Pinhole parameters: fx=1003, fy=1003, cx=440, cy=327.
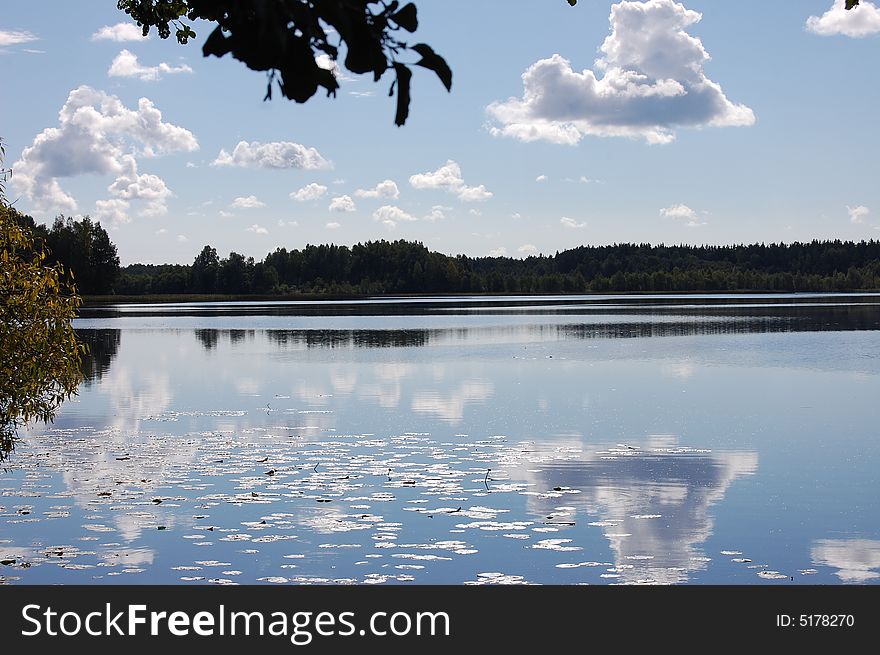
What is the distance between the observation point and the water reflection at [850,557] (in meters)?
13.0

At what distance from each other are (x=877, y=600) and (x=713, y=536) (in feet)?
10.6

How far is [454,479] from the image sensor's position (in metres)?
19.1

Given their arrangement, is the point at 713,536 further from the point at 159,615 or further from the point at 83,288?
the point at 83,288

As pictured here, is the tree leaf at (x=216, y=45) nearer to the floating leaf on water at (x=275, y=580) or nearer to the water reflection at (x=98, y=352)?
the floating leaf on water at (x=275, y=580)

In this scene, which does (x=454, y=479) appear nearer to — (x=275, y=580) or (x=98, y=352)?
(x=275, y=580)

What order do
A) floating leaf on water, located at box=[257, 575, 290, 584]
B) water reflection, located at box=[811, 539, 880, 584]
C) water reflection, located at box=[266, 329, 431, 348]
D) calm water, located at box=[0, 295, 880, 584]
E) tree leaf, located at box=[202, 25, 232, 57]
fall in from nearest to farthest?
1. tree leaf, located at box=[202, 25, 232, 57]
2. floating leaf on water, located at box=[257, 575, 290, 584]
3. water reflection, located at box=[811, 539, 880, 584]
4. calm water, located at box=[0, 295, 880, 584]
5. water reflection, located at box=[266, 329, 431, 348]

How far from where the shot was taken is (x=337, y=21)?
16.2ft

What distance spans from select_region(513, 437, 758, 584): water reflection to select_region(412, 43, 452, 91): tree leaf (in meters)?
8.86

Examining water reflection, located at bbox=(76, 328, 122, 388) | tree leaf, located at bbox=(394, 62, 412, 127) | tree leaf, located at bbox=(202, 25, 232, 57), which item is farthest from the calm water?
tree leaf, located at bbox=(202, 25, 232, 57)

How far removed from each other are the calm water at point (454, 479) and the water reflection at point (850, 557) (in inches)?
2.0

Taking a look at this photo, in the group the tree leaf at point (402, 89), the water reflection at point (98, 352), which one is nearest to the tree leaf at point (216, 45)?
the tree leaf at point (402, 89)

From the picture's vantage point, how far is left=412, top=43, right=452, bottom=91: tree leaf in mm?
5148

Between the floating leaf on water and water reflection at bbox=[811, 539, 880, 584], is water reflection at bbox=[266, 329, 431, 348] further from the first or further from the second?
the floating leaf on water

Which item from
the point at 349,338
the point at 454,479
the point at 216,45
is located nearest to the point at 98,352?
the point at 349,338
